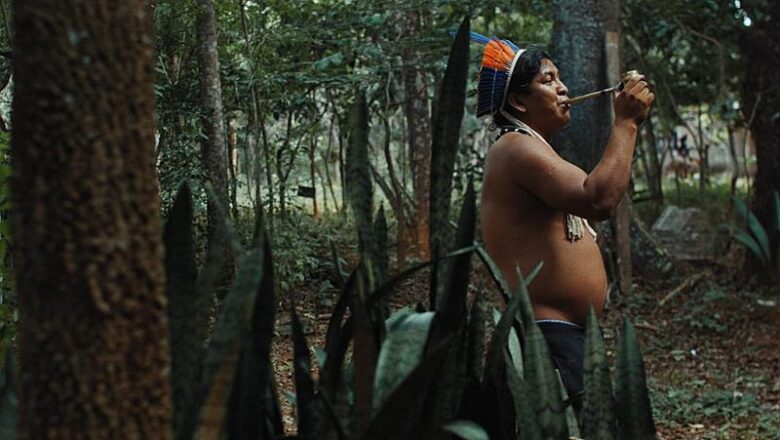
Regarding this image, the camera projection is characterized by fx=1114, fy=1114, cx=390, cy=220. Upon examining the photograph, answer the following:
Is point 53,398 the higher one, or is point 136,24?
point 136,24

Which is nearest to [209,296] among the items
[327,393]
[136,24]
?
[327,393]

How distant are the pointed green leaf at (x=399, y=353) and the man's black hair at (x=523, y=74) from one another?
4.23 ft

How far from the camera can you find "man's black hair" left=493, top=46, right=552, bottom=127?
10.0 feet

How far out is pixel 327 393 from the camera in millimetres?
1938

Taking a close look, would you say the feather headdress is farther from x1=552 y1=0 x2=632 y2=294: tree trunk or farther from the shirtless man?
x1=552 y1=0 x2=632 y2=294: tree trunk

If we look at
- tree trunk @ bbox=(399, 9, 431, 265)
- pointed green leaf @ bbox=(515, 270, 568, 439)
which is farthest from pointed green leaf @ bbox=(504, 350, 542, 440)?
tree trunk @ bbox=(399, 9, 431, 265)

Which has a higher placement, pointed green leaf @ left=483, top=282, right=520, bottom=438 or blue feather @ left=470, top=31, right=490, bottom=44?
blue feather @ left=470, top=31, right=490, bottom=44

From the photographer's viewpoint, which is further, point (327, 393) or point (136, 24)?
point (327, 393)

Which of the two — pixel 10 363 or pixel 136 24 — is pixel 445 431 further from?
pixel 136 24

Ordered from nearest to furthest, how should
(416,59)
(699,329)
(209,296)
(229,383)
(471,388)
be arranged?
(229,383), (209,296), (471,388), (699,329), (416,59)

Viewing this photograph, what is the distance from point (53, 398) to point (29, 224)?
0.23 m

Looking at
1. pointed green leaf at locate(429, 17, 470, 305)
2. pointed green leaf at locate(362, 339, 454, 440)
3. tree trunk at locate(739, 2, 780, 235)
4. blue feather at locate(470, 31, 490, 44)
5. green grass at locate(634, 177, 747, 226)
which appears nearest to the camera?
pointed green leaf at locate(362, 339, 454, 440)

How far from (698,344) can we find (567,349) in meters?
4.50

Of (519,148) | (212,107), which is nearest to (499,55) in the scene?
(519,148)
